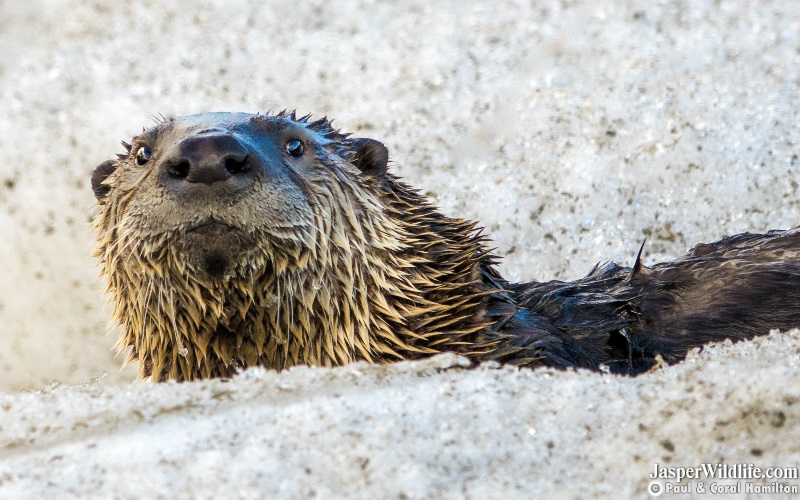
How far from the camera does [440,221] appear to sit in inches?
142

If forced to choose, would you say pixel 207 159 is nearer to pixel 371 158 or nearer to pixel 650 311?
pixel 371 158

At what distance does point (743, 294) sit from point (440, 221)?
1088 millimetres

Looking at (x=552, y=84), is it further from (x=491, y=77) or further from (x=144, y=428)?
(x=144, y=428)

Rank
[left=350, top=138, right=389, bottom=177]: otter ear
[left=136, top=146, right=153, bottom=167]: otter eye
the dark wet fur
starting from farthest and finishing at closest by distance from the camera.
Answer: [left=350, top=138, right=389, bottom=177]: otter ear, the dark wet fur, [left=136, top=146, right=153, bottom=167]: otter eye

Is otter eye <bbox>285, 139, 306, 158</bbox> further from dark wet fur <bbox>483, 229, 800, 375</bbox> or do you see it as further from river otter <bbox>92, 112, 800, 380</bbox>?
dark wet fur <bbox>483, 229, 800, 375</bbox>

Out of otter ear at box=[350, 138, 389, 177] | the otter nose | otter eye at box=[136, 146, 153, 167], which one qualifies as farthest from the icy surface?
otter ear at box=[350, 138, 389, 177]

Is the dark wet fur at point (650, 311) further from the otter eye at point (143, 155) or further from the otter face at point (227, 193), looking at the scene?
the otter eye at point (143, 155)

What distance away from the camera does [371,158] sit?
354 centimetres

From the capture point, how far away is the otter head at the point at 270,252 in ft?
9.40

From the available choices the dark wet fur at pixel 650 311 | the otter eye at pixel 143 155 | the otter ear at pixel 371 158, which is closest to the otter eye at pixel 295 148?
the otter ear at pixel 371 158

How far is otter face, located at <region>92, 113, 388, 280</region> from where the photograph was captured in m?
2.80

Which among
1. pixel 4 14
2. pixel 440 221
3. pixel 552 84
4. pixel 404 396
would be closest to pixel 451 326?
pixel 440 221

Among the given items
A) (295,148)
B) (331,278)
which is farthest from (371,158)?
(331,278)

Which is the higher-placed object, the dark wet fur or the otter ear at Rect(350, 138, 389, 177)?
the otter ear at Rect(350, 138, 389, 177)
